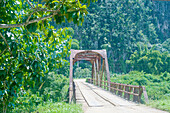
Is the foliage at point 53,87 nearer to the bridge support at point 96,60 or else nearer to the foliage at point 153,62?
the bridge support at point 96,60

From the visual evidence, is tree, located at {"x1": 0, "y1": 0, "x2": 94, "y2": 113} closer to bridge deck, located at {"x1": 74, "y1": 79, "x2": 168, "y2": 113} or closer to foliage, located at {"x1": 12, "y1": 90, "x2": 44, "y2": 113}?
foliage, located at {"x1": 12, "y1": 90, "x2": 44, "y2": 113}

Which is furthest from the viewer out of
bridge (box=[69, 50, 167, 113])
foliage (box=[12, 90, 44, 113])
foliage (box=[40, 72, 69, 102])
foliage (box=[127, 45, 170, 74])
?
foliage (box=[127, 45, 170, 74])

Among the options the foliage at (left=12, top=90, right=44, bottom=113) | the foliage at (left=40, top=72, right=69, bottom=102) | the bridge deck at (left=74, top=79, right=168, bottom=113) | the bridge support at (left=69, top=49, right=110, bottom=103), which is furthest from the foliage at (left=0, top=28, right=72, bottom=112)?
the foliage at (left=40, top=72, right=69, bottom=102)

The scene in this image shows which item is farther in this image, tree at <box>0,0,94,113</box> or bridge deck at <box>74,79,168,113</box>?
bridge deck at <box>74,79,168,113</box>

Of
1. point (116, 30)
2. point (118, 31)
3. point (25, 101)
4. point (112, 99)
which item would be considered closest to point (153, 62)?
point (118, 31)

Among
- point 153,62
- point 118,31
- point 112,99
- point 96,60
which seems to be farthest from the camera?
point 118,31

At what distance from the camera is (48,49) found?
6066mm

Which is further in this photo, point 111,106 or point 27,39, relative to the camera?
point 111,106

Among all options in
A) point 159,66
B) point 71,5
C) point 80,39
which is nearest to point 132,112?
point 71,5

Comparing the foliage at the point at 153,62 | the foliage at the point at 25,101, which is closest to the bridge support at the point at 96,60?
the foliage at the point at 25,101

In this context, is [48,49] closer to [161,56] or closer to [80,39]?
[161,56]

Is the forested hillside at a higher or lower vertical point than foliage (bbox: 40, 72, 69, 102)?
higher

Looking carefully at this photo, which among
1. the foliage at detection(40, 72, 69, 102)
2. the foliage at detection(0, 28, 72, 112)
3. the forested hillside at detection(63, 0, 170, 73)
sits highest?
the forested hillside at detection(63, 0, 170, 73)

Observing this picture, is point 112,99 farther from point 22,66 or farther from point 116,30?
point 116,30
